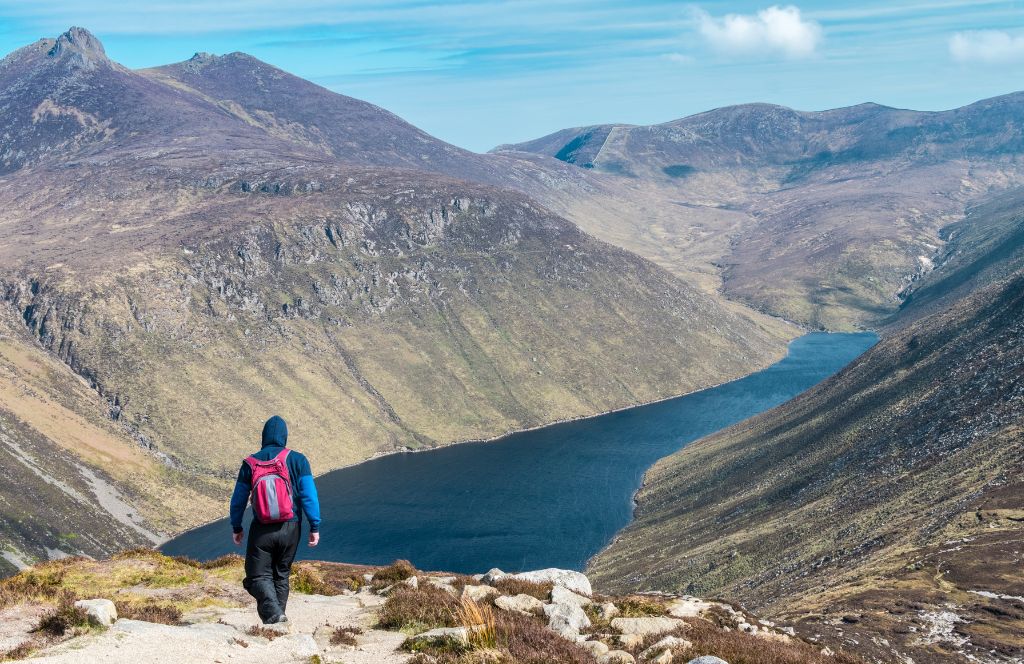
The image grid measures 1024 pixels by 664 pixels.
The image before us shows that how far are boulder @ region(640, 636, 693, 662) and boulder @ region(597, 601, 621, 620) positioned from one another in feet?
12.1

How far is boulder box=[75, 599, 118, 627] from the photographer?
Result: 21984 millimetres

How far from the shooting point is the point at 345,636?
22.7 meters

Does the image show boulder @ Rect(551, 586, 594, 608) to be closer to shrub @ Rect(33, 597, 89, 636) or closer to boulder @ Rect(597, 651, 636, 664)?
boulder @ Rect(597, 651, 636, 664)

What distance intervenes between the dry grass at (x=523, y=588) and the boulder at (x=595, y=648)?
6.35m

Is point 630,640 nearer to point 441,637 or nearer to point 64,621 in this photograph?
point 441,637

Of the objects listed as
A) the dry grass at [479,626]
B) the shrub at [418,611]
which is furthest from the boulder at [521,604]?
the dry grass at [479,626]

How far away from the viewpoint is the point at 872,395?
15225 cm

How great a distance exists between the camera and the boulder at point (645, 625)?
2636 cm

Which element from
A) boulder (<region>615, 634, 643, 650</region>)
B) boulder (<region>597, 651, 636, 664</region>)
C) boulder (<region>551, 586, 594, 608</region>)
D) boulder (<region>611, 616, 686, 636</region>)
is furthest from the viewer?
boulder (<region>551, 586, 594, 608</region>)

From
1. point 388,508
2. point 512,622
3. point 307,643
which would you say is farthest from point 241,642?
point 388,508

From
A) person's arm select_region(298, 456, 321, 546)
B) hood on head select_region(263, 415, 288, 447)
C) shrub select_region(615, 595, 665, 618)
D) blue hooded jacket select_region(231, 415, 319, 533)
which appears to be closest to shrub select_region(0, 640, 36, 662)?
blue hooded jacket select_region(231, 415, 319, 533)

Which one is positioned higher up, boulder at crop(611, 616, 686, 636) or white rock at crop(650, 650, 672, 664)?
white rock at crop(650, 650, 672, 664)

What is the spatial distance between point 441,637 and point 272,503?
5.95 meters

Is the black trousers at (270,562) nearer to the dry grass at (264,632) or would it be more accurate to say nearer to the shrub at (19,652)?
the dry grass at (264,632)
